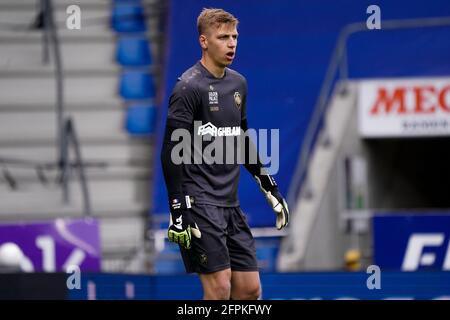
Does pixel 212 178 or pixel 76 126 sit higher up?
pixel 212 178

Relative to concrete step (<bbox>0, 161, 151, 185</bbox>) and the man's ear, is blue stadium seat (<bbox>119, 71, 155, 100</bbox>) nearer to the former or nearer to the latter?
concrete step (<bbox>0, 161, 151, 185</bbox>)

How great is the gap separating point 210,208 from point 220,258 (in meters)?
0.32

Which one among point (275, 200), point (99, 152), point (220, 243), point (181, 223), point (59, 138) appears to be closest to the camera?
point (181, 223)

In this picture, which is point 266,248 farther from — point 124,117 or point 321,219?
point 124,117

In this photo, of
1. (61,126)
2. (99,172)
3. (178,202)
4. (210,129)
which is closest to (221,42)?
(210,129)

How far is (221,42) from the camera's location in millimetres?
8055

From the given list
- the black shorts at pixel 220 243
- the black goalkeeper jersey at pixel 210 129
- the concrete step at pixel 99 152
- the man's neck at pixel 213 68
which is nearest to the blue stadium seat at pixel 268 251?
the concrete step at pixel 99 152

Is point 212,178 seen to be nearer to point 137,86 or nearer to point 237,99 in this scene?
point 237,99

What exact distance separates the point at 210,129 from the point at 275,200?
2.32ft

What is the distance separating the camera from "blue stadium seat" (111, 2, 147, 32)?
53.9 feet

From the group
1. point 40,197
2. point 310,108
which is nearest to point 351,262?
point 310,108

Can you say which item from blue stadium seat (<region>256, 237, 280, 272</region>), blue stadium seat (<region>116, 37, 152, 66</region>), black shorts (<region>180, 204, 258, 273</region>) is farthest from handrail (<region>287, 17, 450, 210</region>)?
black shorts (<region>180, 204, 258, 273</region>)

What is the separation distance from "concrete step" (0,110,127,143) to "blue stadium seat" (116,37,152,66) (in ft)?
2.33

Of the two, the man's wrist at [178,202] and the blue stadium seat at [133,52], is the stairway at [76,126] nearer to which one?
the blue stadium seat at [133,52]
